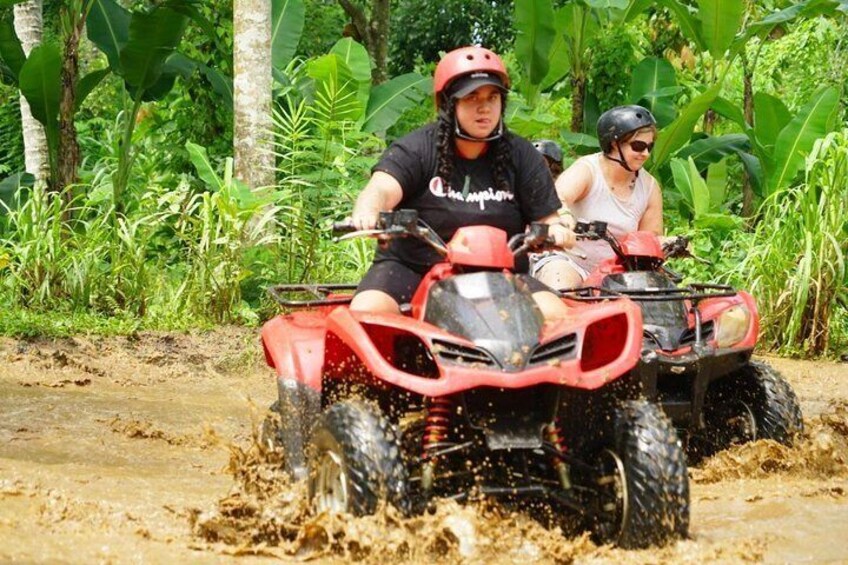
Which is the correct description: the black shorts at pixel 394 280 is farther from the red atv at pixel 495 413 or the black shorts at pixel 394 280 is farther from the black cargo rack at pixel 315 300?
the red atv at pixel 495 413

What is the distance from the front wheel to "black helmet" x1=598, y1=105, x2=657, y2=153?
2841 mm

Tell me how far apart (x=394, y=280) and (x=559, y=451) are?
3.21ft

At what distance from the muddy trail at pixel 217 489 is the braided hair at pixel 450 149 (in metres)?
1.22

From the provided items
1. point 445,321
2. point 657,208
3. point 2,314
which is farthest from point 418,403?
point 2,314

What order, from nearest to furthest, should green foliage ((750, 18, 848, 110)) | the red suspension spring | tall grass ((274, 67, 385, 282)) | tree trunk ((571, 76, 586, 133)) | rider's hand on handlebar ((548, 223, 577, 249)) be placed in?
the red suspension spring
rider's hand on handlebar ((548, 223, 577, 249))
tall grass ((274, 67, 385, 282))
tree trunk ((571, 76, 586, 133))
green foliage ((750, 18, 848, 110))

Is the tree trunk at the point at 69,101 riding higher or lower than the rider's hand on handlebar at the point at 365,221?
higher

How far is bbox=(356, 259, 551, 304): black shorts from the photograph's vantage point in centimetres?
487

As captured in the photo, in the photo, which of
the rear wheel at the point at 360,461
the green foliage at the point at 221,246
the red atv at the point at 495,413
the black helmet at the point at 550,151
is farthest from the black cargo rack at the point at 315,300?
the green foliage at the point at 221,246

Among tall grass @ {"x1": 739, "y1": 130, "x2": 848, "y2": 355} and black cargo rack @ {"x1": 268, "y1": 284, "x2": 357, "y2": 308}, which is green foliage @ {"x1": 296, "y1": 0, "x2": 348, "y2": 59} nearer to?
tall grass @ {"x1": 739, "y1": 130, "x2": 848, "y2": 355}

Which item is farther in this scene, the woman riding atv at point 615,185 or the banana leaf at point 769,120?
the banana leaf at point 769,120

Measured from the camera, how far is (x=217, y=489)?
5.49 m

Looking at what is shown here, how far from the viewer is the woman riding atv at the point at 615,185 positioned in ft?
22.8

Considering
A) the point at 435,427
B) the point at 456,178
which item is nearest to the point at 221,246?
the point at 456,178

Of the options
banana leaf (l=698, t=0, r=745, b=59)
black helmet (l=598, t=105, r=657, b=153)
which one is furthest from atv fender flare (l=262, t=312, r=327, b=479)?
banana leaf (l=698, t=0, r=745, b=59)
